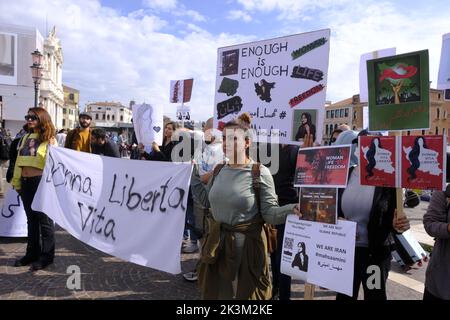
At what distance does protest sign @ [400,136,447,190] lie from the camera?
224 centimetres

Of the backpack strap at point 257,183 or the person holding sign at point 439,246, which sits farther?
the backpack strap at point 257,183

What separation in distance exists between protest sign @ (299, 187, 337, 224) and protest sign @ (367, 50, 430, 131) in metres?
0.55

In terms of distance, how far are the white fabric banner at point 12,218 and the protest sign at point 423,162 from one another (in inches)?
217

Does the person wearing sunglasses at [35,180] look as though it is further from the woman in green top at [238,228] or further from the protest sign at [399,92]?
the protest sign at [399,92]

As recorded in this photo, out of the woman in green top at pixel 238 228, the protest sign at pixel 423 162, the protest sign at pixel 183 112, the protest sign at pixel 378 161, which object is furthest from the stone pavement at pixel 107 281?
the protest sign at pixel 183 112

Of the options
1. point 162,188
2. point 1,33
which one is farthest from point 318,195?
point 1,33

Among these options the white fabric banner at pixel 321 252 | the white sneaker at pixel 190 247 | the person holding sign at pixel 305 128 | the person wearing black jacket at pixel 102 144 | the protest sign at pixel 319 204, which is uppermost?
the person holding sign at pixel 305 128

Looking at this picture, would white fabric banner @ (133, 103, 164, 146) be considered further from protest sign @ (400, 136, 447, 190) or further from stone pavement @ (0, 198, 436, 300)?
protest sign @ (400, 136, 447, 190)

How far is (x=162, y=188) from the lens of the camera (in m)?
3.79

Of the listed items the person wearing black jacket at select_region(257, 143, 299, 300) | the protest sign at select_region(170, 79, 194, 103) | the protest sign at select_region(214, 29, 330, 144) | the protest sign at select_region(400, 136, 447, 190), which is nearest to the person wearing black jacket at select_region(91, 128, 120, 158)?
the protest sign at select_region(214, 29, 330, 144)

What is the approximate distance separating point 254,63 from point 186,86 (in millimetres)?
4277

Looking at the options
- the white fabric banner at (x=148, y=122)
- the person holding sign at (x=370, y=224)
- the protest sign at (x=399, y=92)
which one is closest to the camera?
the protest sign at (x=399, y=92)

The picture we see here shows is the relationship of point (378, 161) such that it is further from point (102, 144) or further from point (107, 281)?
point (102, 144)

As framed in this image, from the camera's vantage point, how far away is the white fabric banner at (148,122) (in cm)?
546
